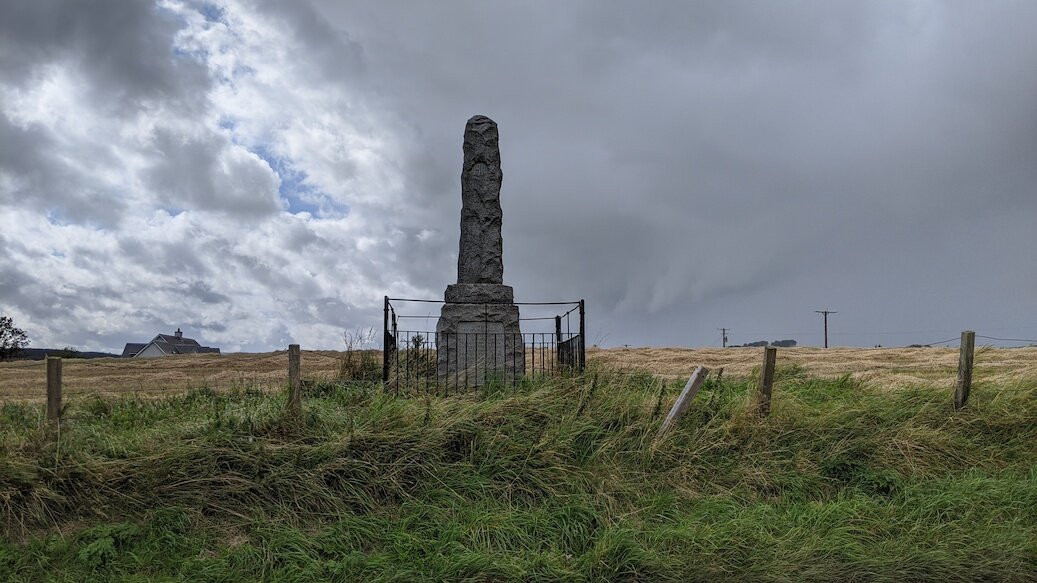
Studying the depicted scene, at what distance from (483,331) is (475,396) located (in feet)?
6.86

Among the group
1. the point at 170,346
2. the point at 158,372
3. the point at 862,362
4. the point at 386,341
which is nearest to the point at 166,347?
the point at 170,346

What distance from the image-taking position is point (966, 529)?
558 centimetres

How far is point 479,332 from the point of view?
9.75m

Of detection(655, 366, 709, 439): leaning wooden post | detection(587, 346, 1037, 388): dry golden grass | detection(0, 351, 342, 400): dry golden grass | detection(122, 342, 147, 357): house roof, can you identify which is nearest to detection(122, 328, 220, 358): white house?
detection(122, 342, 147, 357): house roof

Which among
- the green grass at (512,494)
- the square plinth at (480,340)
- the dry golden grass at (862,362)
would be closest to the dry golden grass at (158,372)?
the square plinth at (480,340)

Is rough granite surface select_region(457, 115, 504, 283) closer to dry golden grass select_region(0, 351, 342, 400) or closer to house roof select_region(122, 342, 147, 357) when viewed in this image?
dry golden grass select_region(0, 351, 342, 400)

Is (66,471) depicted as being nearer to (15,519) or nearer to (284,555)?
(15,519)

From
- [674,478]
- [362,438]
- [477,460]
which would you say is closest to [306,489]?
[362,438]

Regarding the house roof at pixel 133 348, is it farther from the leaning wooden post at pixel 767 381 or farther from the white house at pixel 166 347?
the leaning wooden post at pixel 767 381

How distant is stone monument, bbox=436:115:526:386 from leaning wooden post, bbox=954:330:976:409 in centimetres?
587

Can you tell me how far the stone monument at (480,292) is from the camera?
9.67 metres

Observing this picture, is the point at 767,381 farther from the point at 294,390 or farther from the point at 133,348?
the point at 133,348

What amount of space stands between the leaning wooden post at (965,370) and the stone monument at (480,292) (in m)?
5.87

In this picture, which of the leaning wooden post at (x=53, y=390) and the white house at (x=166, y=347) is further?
the white house at (x=166, y=347)
